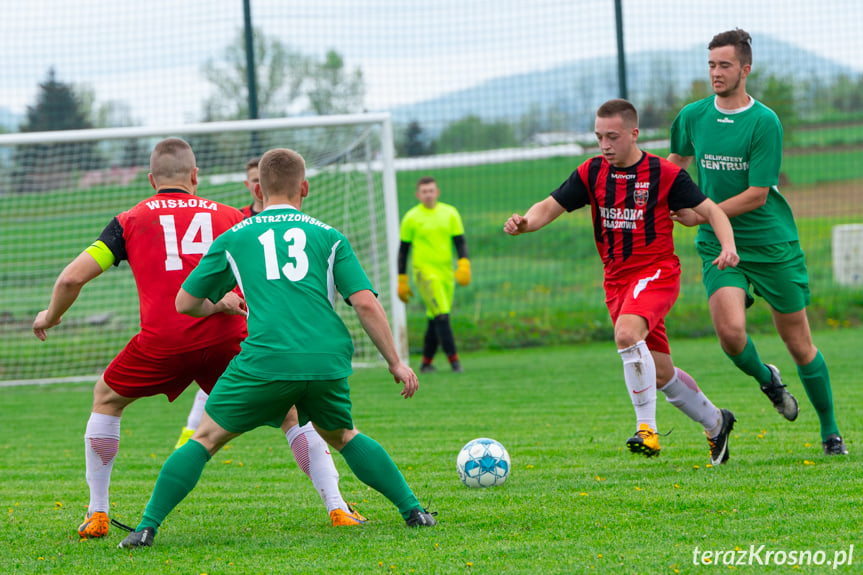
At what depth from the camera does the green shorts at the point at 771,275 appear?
5.38 metres

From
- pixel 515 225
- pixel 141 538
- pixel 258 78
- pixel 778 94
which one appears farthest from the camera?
pixel 778 94

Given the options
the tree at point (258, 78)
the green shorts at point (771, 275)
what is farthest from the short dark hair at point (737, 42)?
the tree at point (258, 78)

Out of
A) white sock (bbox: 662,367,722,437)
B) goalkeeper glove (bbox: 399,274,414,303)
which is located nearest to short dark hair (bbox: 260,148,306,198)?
white sock (bbox: 662,367,722,437)

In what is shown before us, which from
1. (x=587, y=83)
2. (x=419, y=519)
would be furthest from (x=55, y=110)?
(x=419, y=519)

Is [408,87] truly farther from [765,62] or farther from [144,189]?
[765,62]

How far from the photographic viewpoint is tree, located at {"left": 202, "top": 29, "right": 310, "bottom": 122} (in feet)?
44.1

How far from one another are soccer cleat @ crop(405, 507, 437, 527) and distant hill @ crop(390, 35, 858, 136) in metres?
10.6

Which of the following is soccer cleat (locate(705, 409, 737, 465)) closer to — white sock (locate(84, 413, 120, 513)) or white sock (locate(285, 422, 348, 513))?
white sock (locate(285, 422, 348, 513))

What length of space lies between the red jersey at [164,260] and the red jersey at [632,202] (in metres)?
2.07

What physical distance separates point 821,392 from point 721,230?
1287 mm

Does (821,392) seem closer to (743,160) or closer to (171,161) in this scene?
(743,160)

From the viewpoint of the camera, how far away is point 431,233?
36.8ft

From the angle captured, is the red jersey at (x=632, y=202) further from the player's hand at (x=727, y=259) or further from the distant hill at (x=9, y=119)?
the distant hill at (x=9, y=119)

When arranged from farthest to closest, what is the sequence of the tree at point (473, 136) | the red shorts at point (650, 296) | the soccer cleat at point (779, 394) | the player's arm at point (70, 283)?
1. the tree at point (473, 136)
2. the soccer cleat at point (779, 394)
3. the red shorts at point (650, 296)
4. the player's arm at point (70, 283)
